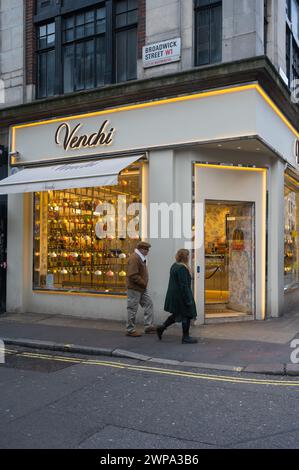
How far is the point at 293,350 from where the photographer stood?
8219 millimetres

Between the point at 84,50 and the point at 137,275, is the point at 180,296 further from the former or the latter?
the point at 84,50

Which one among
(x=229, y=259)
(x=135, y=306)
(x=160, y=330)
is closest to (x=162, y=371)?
(x=160, y=330)

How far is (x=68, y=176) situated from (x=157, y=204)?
213cm

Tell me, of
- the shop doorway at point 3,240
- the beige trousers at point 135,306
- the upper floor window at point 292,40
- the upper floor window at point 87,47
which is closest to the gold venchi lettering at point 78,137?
the upper floor window at point 87,47

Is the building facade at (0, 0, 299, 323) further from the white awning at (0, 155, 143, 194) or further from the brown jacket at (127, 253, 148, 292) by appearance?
the brown jacket at (127, 253, 148, 292)

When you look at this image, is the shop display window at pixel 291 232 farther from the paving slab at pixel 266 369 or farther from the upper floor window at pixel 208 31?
the paving slab at pixel 266 369

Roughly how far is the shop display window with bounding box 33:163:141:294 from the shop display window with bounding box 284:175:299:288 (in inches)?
173

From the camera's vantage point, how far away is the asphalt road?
461cm

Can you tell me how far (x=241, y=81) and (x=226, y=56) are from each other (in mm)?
894

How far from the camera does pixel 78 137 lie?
1202 centimetres

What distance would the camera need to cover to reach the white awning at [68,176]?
34.1 feet

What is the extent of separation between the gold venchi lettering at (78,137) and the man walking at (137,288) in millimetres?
3302

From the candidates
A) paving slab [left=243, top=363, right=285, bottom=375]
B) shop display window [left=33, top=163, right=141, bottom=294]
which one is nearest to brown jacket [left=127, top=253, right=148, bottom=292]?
shop display window [left=33, top=163, right=141, bottom=294]
